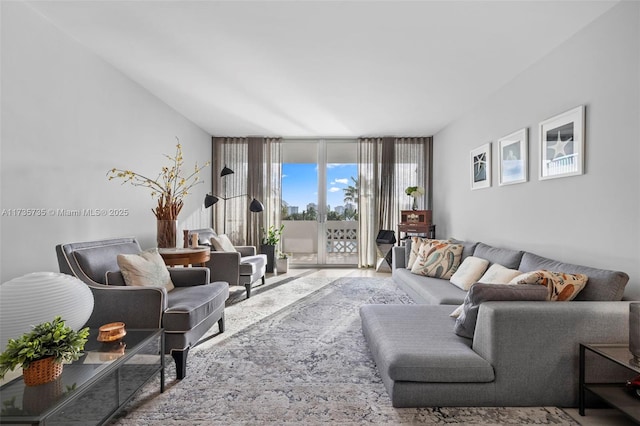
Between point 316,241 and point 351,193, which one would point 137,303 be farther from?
point 351,193

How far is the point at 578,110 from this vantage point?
94.5 inches

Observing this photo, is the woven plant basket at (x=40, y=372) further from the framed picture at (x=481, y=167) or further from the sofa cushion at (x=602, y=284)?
the framed picture at (x=481, y=167)

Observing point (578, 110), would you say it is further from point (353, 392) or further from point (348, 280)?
point (348, 280)

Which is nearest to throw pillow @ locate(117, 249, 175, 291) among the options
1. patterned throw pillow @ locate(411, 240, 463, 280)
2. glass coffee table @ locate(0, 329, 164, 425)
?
glass coffee table @ locate(0, 329, 164, 425)

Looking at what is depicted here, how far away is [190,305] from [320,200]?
13.2ft

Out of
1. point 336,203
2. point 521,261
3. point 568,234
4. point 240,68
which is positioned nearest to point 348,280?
point 336,203

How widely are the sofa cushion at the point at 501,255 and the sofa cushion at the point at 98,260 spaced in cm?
343

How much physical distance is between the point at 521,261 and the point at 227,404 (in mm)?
2633

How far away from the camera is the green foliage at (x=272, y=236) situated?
18.2 ft

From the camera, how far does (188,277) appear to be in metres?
2.92

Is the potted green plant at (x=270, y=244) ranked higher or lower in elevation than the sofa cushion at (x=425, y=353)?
higher

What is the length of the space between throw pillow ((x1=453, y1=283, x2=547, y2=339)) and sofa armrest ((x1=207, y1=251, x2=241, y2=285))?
283 cm

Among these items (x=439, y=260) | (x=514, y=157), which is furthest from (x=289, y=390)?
(x=514, y=157)

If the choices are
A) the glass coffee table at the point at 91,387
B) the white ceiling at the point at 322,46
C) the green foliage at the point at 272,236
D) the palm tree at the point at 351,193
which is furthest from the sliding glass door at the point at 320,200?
the glass coffee table at the point at 91,387
